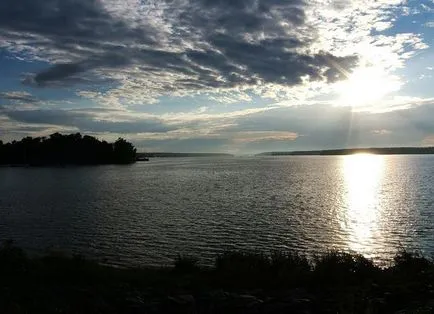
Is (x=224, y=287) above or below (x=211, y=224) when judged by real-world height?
above

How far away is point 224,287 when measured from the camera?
17.5 meters

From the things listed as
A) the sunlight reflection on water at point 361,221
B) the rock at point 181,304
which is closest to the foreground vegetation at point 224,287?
the rock at point 181,304

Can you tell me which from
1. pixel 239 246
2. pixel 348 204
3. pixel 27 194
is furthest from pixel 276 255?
pixel 27 194

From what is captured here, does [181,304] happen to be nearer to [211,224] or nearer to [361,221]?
[211,224]

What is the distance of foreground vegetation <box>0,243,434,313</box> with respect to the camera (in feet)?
45.0

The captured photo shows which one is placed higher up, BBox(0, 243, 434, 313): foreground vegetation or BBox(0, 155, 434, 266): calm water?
BBox(0, 243, 434, 313): foreground vegetation

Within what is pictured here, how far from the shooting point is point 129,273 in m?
20.3

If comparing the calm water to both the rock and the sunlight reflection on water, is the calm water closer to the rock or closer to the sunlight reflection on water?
the sunlight reflection on water

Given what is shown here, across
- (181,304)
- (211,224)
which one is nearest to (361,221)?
(211,224)

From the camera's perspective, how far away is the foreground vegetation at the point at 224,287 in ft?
45.0

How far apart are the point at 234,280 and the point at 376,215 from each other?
32.5 metres

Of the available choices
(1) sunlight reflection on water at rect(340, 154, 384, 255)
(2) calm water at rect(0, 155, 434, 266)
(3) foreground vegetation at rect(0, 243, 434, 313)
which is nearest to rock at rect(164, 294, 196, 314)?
(3) foreground vegetation at rect(0, 243, 434, 313)

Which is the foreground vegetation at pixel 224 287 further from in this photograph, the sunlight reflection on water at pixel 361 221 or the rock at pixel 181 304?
the sunlight reflection on water at pixel 361 221

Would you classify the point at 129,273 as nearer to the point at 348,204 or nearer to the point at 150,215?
the point at 150,215
